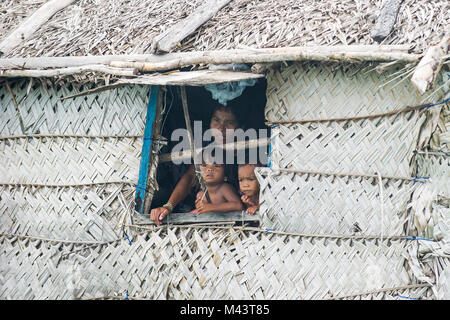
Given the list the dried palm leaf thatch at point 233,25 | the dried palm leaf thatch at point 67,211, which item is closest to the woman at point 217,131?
the dried palm leaf thatch at point 67,211

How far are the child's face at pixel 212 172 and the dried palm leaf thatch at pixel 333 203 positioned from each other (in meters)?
0.48

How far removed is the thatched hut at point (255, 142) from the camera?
5.07 meters

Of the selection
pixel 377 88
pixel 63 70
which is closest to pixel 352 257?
pixel 377 88

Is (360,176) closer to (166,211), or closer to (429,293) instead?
(429,293)

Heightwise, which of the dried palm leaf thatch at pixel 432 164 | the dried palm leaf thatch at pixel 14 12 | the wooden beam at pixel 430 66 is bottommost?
the dried palm leaf thatch at pixel 432 164

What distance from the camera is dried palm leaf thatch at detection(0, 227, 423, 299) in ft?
17.1

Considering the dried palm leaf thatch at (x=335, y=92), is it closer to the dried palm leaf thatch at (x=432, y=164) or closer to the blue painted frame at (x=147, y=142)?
the dried palm leaf thatch at (x=432, y=164)

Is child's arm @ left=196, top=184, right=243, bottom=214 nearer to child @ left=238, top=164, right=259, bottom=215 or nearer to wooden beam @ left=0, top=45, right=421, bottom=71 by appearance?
child @ left=238, top=164, right=259, bottom=215

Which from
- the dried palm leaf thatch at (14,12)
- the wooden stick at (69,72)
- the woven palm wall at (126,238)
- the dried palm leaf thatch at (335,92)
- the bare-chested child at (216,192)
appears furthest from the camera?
the dried palm leaf thatch at (14,12)

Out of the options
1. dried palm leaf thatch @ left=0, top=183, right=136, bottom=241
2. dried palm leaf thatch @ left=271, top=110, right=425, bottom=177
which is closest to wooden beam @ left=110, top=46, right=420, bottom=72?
dried palm leaf thatch @ left=271, top=110, right=425, bottom=177

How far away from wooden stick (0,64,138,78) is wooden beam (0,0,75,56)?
0.58 m

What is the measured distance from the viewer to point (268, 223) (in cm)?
546

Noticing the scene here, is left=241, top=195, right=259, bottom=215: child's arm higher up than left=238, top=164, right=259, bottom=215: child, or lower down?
lower down

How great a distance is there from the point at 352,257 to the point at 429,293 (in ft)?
1.88
